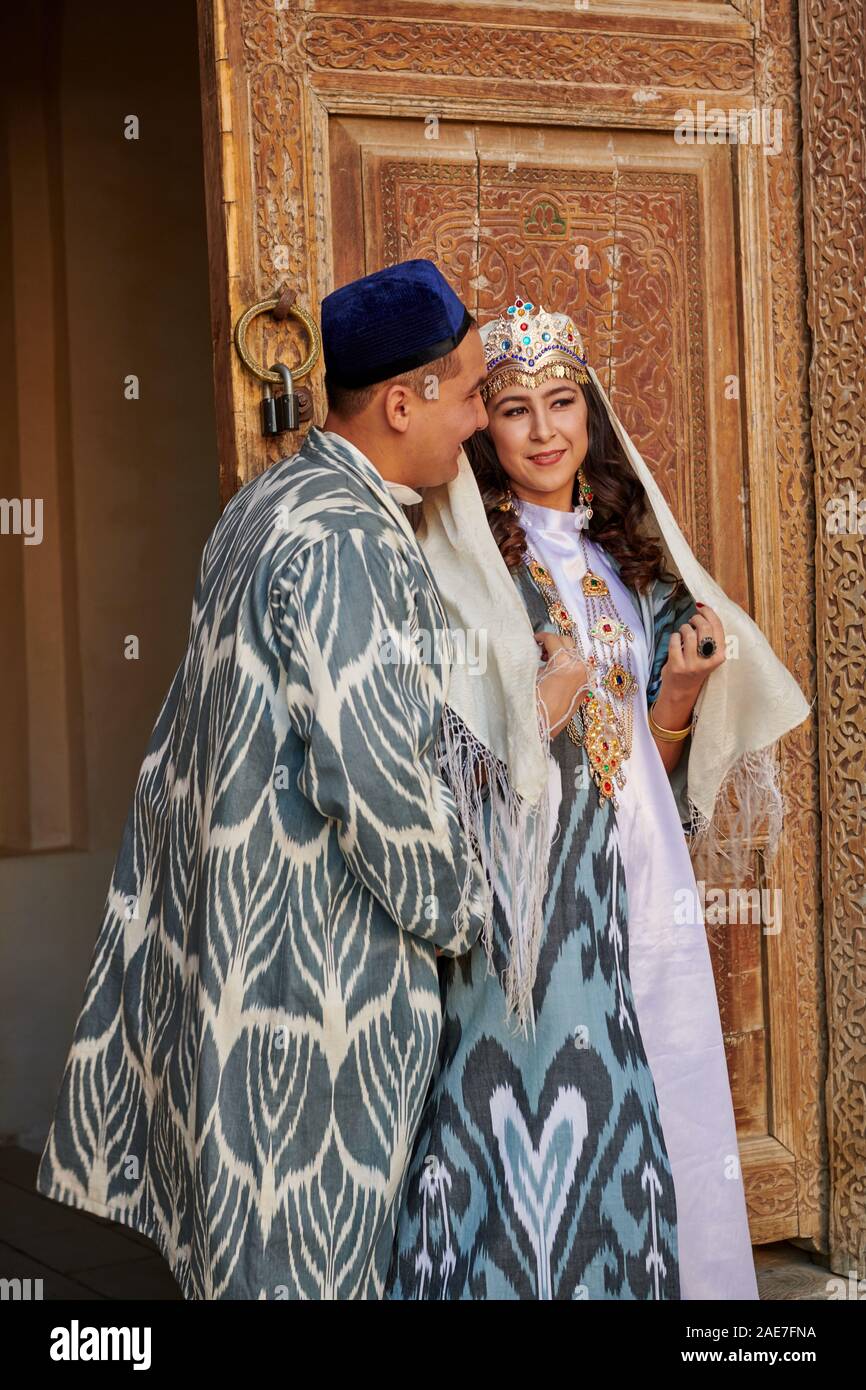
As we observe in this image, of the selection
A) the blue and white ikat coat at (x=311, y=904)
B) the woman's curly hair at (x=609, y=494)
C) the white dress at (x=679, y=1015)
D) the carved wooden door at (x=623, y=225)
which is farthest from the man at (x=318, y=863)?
the carved wooden door at (x=623, y=225)

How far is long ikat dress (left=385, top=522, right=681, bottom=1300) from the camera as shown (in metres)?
1.85

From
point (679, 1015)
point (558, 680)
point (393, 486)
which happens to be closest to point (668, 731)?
point (558, 680)

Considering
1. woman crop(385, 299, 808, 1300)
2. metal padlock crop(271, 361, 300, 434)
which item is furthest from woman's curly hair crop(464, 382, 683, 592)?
metal padlock crop(271, 361, 300, 434)

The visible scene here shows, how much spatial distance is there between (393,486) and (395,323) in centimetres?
20

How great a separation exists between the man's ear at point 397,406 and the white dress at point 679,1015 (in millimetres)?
339

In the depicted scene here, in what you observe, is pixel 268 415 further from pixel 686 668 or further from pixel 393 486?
pixel 686 668

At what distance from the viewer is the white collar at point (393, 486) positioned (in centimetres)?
186

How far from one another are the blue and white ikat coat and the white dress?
1.07 feet

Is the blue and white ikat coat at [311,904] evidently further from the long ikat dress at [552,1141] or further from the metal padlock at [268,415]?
the metal padlock at [268,415]

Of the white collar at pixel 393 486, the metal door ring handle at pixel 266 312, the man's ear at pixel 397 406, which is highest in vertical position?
the metal door ring handle at pixel 266 312

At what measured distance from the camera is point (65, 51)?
13.2 feet

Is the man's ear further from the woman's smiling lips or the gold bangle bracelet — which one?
the gold bangle bracelet

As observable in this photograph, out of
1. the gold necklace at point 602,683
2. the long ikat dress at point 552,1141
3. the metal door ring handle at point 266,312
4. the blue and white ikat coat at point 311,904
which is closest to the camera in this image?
the blue and white ikat coat at point 311,904

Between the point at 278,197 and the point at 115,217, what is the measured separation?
189cm
